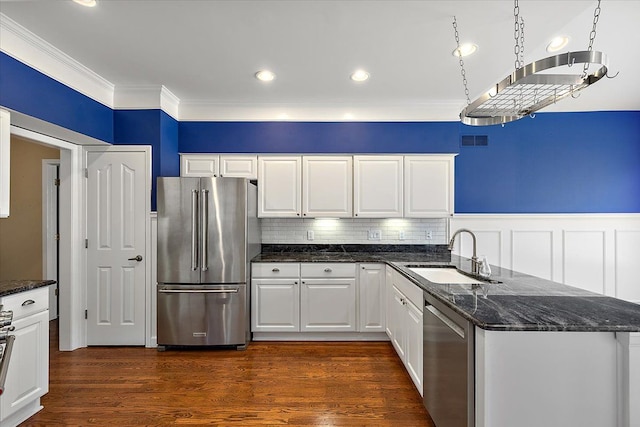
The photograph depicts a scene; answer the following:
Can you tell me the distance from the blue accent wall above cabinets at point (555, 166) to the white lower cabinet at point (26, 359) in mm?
4226

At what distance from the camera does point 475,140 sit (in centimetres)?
409

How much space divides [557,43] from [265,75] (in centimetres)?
252

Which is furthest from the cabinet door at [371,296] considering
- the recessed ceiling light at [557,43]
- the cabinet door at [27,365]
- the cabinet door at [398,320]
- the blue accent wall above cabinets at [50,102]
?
the blue accent wall above cabinets at [50,102]

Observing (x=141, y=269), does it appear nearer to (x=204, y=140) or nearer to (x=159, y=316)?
(x=159, y=316)

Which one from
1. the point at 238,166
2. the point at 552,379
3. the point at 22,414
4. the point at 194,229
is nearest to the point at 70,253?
the point at 194,229

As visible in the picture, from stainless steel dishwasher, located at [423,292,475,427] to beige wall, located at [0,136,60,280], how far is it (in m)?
4.80

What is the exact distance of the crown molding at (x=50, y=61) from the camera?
7.63 feet

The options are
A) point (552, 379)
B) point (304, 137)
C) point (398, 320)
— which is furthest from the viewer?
point (304, 137)

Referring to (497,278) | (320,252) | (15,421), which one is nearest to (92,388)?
(15,421)

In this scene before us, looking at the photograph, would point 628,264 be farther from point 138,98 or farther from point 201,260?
point 138,98

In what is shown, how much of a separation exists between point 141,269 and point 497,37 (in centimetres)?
392

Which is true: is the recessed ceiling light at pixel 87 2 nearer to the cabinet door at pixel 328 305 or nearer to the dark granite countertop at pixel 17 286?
the dark granite countertop at pixel 17 286

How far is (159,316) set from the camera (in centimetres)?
331

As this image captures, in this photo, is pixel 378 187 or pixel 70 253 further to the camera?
pixel 378 187
